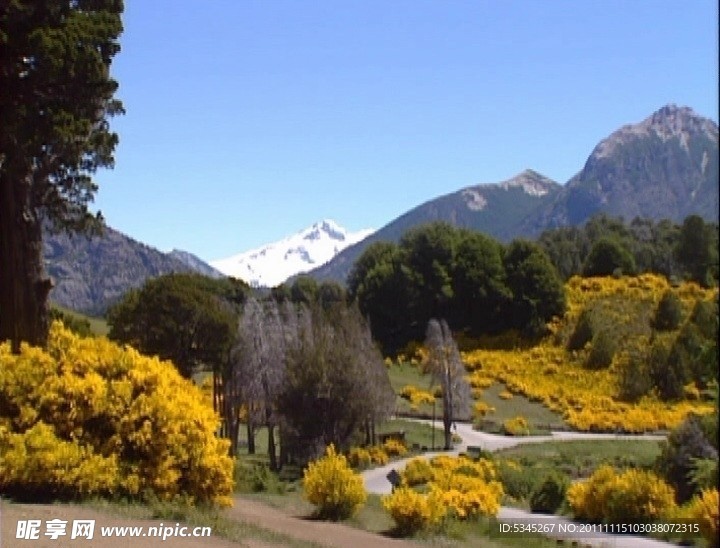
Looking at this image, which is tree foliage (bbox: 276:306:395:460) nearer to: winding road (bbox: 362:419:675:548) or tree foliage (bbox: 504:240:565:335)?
winding road (bbox: 362:419:675:548)

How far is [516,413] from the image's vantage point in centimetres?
5350

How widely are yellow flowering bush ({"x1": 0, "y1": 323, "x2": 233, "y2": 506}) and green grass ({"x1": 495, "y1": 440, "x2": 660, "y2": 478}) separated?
16606mm

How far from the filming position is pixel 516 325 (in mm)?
73375

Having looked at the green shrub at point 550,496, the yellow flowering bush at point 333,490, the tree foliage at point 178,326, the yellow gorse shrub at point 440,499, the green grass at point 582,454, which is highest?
the tree foliage at point 178,326

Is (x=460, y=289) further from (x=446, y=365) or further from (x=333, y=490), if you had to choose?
(x=333, y=490)

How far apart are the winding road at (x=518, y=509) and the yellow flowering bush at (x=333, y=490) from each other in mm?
3783

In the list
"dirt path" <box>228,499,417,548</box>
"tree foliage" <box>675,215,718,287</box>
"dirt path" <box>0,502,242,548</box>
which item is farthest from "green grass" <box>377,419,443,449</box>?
"dirt path" <box>0,502,242,548</box>

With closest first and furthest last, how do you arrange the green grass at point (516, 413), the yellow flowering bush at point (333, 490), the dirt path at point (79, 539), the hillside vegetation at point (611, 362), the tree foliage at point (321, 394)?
the dirt path at point (79, 539), the yellow flowering bush at point (333, 490), the tree foliage at point (321, 394), the hillside vegetation at point (611, 362), the green grass at point (516, 413)

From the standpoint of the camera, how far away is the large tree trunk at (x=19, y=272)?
1614cm

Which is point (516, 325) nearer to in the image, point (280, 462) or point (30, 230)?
point (280, 462)

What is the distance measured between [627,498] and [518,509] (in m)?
4.54

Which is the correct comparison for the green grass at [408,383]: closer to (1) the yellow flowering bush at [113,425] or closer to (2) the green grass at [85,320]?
(2) the green grass at [85,320]

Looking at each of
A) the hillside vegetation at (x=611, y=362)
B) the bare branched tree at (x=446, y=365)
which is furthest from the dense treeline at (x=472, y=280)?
the bare branched tree at (x=446, y=365)

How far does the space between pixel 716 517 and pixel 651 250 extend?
3062 inches
